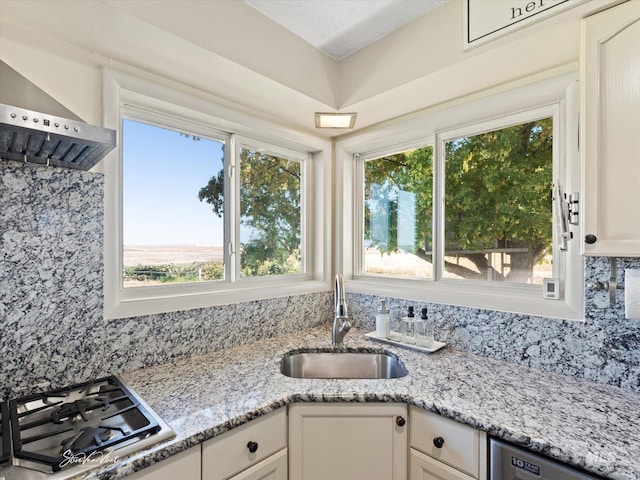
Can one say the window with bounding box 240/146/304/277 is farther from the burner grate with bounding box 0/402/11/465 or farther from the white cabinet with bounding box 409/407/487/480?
the white cabinet with bounding box 409/407/487/480

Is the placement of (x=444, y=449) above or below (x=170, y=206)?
below

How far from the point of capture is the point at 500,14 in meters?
1.22

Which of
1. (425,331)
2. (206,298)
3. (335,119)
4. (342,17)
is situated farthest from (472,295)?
(342,17)

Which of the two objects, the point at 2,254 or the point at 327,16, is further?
the point at 327,16

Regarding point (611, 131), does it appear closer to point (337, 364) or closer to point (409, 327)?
point (409, 327)

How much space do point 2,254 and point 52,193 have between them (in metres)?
0.26

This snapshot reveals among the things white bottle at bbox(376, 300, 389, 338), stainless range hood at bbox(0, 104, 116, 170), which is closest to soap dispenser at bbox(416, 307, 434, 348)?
white bottle at bbox(376, 300, 389, 338)

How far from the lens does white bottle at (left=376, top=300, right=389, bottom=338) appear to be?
1853mm

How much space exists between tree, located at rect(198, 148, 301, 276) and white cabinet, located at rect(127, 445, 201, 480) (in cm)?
110

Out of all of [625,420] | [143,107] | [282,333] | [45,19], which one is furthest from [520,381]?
[45,19]

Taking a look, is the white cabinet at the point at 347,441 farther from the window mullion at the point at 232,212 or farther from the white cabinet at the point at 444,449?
the window mullion at the point at 232,212

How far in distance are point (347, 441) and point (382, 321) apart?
0.74 metres

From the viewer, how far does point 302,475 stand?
121 cm

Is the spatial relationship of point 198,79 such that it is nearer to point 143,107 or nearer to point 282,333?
point 143,107
